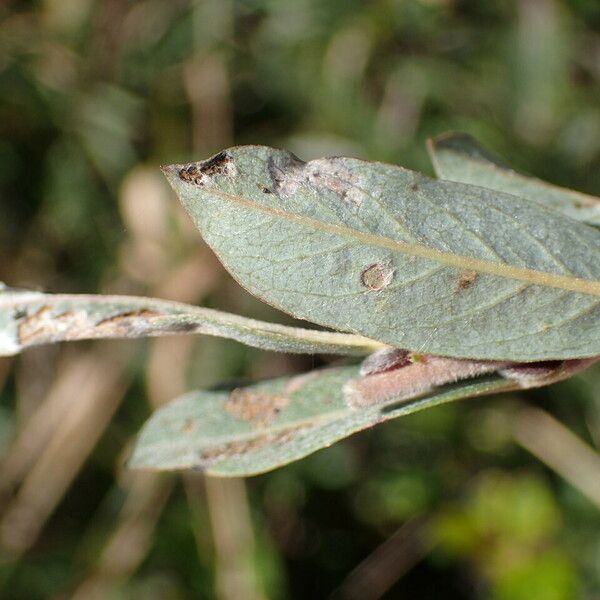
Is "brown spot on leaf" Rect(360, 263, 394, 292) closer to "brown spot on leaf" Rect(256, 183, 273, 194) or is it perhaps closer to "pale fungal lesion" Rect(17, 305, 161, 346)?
"brown spot on leaf" Rect(256, 183, 273, 194)

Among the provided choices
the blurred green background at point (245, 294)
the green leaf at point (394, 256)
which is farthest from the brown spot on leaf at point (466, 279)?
the blurred green background at point (245, 294)

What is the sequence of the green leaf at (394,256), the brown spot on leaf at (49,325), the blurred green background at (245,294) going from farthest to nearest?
the blurred green background at (245,294) → the brown spot on leaf at (49,325) → the green leaf at (394,256)

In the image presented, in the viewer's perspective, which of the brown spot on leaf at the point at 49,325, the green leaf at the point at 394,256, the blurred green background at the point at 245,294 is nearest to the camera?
the green leaf at the point at 394,256

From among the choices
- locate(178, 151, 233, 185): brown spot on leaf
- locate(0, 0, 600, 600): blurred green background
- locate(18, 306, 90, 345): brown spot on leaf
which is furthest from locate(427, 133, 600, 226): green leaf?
locate(0, 0, 600, 600): blurred green background

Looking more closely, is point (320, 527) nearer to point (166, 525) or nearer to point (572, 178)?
point (166, 525)

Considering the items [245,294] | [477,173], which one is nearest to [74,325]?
[477,173]

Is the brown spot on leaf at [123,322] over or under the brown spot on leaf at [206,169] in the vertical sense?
under

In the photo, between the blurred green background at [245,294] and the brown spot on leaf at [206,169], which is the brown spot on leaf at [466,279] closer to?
the brown spot on leaf at [206,169]
